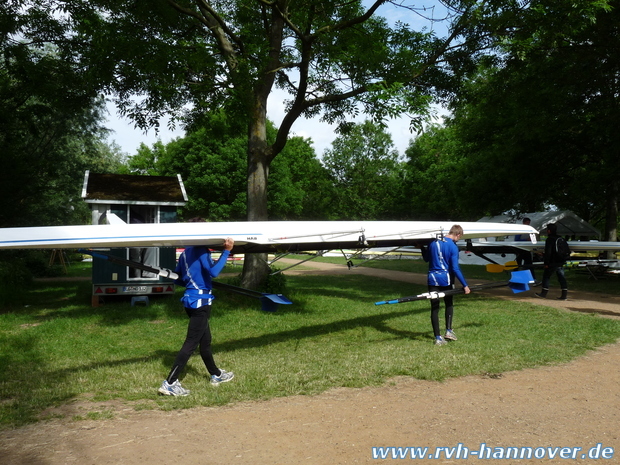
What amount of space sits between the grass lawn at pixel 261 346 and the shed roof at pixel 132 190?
2.42m

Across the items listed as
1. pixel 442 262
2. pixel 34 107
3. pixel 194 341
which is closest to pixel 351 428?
pixel 194 341

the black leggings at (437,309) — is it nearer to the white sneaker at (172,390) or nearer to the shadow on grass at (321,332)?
the shadow on grass at (321,332)

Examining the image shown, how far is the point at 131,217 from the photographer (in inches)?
444

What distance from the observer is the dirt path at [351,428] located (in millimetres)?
3629

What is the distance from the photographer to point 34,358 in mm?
6645

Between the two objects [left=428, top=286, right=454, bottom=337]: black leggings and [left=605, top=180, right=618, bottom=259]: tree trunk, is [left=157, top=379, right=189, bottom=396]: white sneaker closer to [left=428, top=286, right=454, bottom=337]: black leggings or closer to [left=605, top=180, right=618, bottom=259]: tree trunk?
[left=428, top=286, right=454, bottom=337]: black leggings

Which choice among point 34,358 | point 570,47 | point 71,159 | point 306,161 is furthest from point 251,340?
point 306,161

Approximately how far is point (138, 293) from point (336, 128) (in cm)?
732

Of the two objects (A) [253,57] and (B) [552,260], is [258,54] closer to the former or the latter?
(A) [253,57]

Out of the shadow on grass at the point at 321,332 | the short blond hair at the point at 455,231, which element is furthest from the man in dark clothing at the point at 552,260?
the short blond hair at the point at 455,231

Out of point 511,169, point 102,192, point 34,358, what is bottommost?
point 34,358

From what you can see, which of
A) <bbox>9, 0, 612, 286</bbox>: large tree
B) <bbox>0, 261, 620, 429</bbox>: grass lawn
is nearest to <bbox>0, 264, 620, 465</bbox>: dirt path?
<bbox>0, 261, 620, 429</bbox>: grass lawn

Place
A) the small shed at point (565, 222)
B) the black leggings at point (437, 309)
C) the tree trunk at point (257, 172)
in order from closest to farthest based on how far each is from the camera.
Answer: the black leggings at point (437, 309) < the tree trunk at point (257, 172) < the small shed at point (565, 222)

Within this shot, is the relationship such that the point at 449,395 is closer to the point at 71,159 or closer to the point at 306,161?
the point at 71,159
